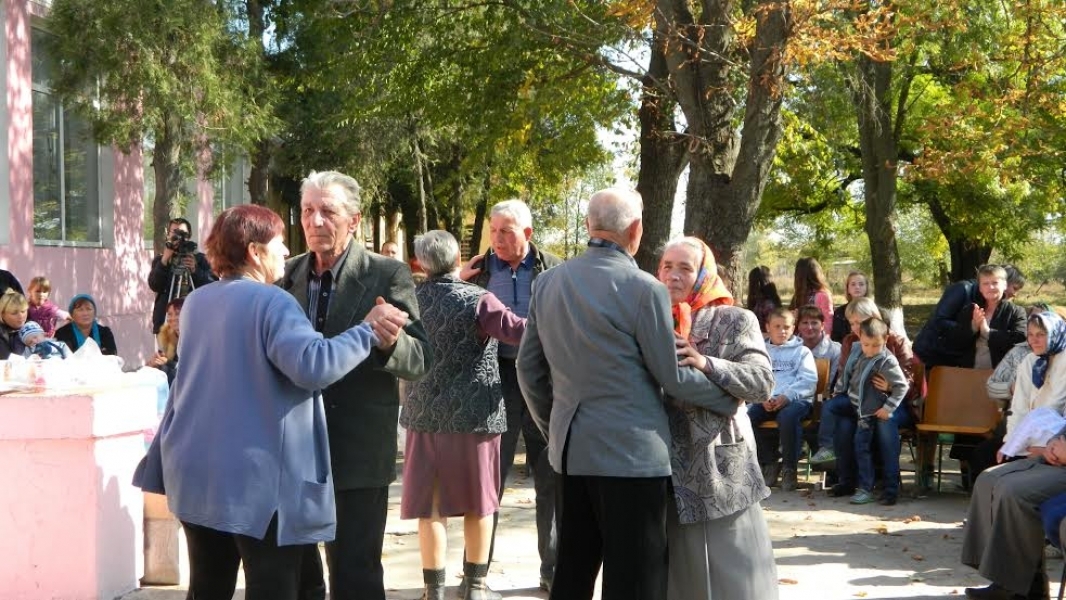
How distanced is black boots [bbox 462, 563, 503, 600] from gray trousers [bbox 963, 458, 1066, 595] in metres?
2.49

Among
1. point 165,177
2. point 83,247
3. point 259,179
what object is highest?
point 259,179

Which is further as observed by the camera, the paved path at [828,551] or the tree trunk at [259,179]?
the tree trunk at [259,179]

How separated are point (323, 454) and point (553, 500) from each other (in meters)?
2.51

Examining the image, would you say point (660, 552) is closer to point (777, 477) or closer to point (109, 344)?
point (777, 477)

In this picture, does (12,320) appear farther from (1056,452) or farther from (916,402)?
(1056,452)

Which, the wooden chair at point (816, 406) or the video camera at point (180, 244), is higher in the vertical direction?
the video camera at point (180, 244)

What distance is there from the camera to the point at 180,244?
36.5 feet

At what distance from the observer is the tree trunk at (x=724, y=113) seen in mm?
10938

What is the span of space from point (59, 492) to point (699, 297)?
313 cm

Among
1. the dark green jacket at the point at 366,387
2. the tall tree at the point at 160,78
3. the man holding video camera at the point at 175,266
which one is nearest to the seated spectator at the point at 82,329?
the man holding video camera at the point at 175,266

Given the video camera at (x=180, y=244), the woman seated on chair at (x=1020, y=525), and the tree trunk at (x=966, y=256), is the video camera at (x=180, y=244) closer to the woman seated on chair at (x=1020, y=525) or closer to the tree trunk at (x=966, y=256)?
the woman seated on chair at (x=1020, y=525)

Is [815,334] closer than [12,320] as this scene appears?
No

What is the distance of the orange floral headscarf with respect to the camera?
4.79 metres

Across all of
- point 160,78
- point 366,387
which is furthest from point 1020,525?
point 160,78
